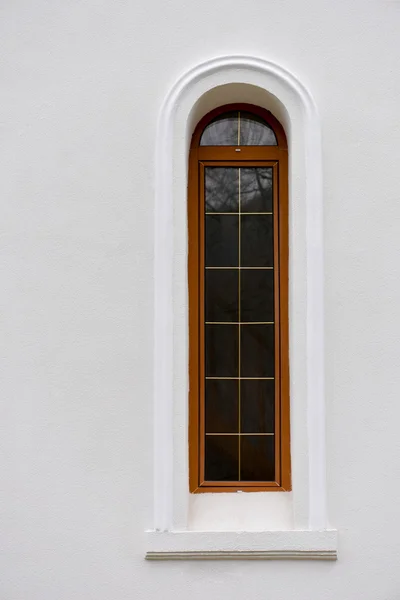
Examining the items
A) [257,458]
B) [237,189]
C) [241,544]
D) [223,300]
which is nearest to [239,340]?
[223,300]

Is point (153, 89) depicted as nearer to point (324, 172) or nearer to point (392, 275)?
point (324, 172)

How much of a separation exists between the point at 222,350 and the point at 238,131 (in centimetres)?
142

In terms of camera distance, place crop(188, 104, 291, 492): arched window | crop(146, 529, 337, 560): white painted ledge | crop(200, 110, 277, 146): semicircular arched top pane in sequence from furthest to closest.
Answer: crop(200, 110, 277, 146): semicircular arched top pane < crop(188, 104, 291, 492): arched window < crop(146, 529, 337, 560): white painted ledge

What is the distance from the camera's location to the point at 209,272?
3.71 m

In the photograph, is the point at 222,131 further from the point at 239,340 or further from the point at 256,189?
the point at 239,340

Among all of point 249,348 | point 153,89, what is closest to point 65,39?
point 153,89

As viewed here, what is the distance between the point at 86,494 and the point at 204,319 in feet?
4.13

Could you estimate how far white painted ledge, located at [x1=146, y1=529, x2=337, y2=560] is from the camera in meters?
3.34

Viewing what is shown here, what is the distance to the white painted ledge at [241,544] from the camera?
3.34m

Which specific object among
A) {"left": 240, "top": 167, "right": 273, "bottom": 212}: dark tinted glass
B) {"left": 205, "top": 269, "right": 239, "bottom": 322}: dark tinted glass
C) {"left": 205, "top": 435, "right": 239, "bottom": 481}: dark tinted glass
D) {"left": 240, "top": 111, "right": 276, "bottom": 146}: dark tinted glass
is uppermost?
{"left": 240, "top": 111, "right": 276, "bottom": 146}: dark tinted glass

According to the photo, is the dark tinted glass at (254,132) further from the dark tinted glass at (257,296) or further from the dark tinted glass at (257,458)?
the dark tinted glass at (257,458)

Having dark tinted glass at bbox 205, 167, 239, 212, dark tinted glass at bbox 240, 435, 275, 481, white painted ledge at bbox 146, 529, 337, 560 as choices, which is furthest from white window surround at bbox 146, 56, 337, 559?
dark tinted glass at bbox 205, 167, 239, 212

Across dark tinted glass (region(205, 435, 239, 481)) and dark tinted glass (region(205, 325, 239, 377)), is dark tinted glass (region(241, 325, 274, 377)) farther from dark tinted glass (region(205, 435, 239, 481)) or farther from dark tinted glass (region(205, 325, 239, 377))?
dark tinted glass (region(205, 435, 239, 481))

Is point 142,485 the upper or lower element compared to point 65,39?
lower
